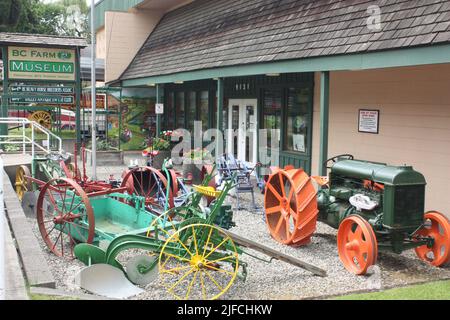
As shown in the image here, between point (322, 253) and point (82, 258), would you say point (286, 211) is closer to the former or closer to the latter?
point (322, 253)

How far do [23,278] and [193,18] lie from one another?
1385cm

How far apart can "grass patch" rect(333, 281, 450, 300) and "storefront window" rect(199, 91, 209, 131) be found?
41.7 feet

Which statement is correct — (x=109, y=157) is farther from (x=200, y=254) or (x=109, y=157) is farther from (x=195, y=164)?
(x=200, y=254)

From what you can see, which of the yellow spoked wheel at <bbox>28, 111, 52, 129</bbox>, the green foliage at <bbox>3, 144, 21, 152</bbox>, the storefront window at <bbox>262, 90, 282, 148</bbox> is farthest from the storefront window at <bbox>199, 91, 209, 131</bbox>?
the green foliage at <bbox>3, 144, 21, 152</bbox>

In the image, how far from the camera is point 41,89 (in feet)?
50.7

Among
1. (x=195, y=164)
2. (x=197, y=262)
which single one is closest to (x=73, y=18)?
(x=195, y=164)

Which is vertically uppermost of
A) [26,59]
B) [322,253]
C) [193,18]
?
[193,18]

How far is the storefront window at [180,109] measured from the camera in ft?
66.3

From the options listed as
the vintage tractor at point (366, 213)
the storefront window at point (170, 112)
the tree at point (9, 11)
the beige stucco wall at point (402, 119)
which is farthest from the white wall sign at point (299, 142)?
the tree at point (9, 11)

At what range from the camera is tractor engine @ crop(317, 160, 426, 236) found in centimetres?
617

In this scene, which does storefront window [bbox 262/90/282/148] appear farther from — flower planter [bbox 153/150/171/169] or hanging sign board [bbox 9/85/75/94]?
hanging sign board [bbox 9/85/75/94]

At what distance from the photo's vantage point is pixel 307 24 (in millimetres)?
9828

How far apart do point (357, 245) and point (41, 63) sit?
12221mm

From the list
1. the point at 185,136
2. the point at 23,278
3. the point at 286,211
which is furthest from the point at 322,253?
the point at 185,136
